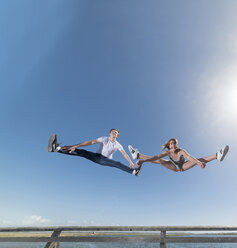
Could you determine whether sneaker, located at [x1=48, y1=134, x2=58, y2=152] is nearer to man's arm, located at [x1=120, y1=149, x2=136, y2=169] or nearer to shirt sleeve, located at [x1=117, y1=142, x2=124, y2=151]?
shirt sleeve, located at [x1=117, y1=142, x2=124, y2=151]

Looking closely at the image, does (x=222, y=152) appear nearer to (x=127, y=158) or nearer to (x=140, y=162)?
(x=140, y=162)

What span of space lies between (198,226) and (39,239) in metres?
4.75

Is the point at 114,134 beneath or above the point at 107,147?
above

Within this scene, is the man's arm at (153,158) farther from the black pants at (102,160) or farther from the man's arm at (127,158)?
the black pants at (102,160)

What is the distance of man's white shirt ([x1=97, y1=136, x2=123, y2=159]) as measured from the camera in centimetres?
891

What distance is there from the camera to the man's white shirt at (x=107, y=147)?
8914 mm

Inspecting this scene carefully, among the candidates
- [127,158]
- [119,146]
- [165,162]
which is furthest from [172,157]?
[119,146]

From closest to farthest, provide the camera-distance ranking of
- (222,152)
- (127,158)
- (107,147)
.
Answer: (222,152) < (107,147) < (127,158)

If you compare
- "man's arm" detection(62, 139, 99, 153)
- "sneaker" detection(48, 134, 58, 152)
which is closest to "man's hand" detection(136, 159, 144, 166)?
"man's arm" detection(62, 139, 99, 153)

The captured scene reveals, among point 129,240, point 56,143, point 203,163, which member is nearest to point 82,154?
point 56,143

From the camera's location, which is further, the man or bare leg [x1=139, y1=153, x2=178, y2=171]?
bare leg [x1=139, y1=153, x2=178, y2=171]

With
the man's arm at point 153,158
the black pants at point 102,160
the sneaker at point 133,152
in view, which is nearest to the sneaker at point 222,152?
the man's arm at point 153,158

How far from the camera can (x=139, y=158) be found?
9156 millimetres

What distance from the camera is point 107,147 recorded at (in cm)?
896
